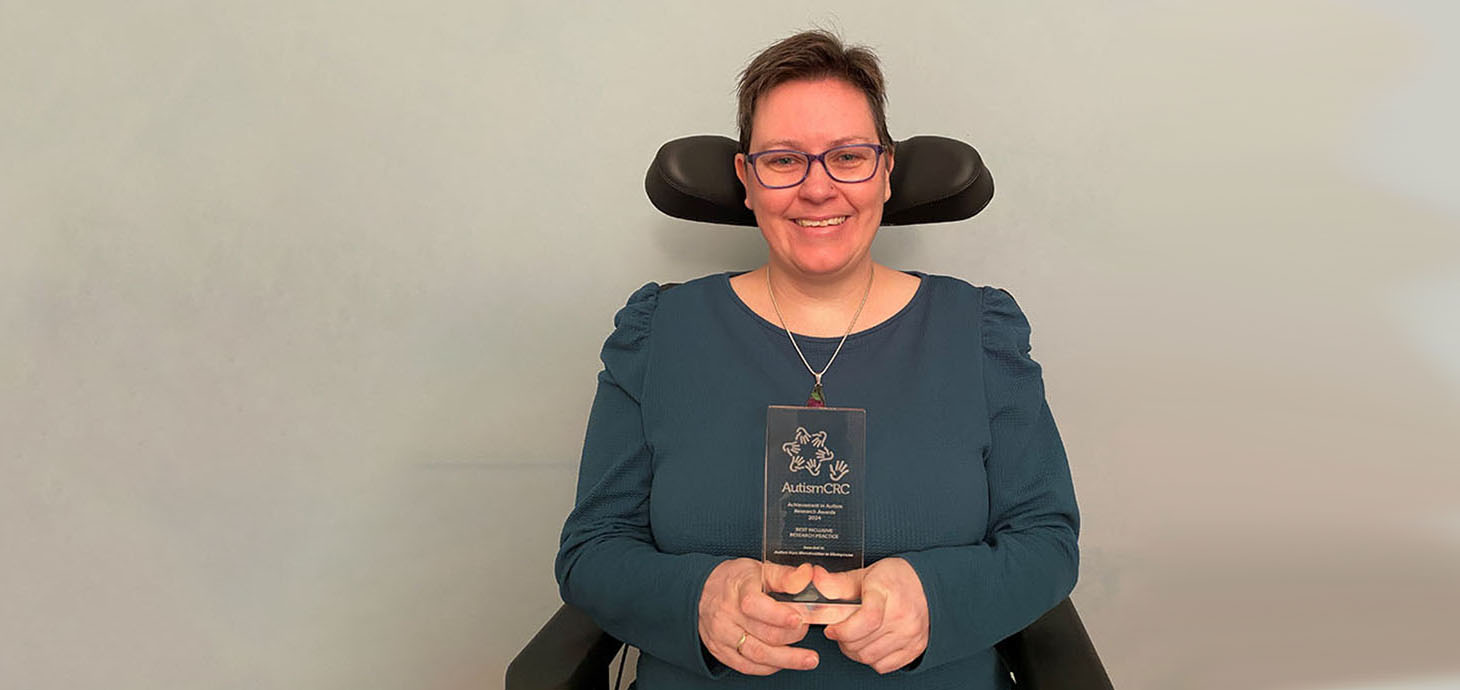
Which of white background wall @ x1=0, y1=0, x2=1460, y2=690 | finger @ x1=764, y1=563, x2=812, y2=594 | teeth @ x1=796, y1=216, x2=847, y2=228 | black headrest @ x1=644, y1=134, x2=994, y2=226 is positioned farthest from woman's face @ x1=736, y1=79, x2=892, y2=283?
white background wall @ x1=0, y1=0, x2=1460, y2=690

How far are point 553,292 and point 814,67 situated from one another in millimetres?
785

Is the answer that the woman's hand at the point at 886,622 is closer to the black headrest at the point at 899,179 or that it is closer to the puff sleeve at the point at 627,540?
the puff sleeve at the point at 627,540

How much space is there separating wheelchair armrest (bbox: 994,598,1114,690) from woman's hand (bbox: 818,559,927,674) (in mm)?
186

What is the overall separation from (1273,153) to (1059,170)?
0.36 metres

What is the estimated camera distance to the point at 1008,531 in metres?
1.59

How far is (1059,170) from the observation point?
2.06 meters

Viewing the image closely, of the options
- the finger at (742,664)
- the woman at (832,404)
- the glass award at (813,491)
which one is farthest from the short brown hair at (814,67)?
the finger at (742,664)

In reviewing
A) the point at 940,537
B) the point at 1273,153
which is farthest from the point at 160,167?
the point at 1273,153

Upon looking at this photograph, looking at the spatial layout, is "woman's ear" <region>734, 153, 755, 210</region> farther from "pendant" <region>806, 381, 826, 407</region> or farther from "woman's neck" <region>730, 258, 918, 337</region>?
"pendant" <region>806, 381, 826, 407</region>

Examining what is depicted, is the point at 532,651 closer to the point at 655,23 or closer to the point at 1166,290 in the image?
the point at 655,23

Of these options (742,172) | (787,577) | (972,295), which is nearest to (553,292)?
Result: (742,172)

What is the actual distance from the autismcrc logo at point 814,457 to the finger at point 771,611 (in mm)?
156

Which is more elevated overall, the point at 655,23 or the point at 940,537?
the point at 655,23

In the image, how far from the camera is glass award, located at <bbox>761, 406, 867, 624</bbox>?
4.52ft
